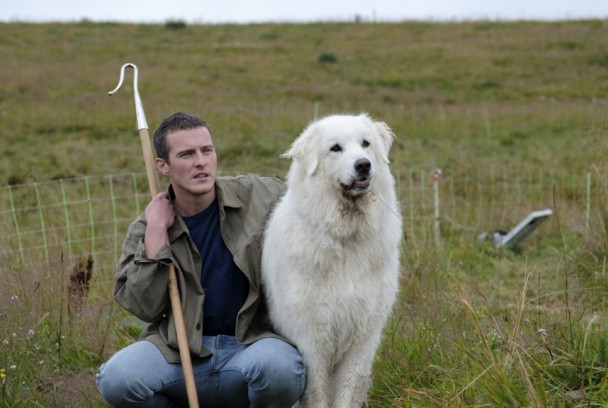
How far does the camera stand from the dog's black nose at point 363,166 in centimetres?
350

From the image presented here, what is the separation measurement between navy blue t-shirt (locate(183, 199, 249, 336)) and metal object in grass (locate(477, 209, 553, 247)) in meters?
4.02

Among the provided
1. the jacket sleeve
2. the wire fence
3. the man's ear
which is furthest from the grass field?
the man's ear

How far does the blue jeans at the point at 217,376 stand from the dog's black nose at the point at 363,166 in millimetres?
883

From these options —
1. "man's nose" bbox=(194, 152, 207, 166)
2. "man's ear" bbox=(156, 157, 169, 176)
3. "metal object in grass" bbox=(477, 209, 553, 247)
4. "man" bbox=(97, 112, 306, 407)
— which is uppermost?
"man's nose" bbox=(194, 152, 207, 166)

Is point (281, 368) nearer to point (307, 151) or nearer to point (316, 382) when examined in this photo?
point (316, 382)

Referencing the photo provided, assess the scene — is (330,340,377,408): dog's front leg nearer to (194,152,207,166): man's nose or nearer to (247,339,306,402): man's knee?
(247,339,306,402): man's knee

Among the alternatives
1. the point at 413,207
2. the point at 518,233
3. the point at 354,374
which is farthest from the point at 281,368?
the point at 413,207

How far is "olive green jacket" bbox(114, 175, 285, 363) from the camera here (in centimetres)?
359

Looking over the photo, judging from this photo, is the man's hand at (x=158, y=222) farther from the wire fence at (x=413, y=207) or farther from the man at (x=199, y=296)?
the wire fence at (x=413, y=207)

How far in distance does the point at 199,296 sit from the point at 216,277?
0.13 m

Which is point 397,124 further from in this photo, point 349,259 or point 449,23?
point 449,23

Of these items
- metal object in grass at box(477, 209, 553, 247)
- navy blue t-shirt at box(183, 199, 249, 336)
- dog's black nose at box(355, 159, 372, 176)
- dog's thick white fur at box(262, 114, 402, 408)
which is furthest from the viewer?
metal object in grass at box(477, 209, 553, 247)

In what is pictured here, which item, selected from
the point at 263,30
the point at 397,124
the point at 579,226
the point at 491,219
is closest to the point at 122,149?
the point at 397,124

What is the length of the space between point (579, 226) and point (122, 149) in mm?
7009
